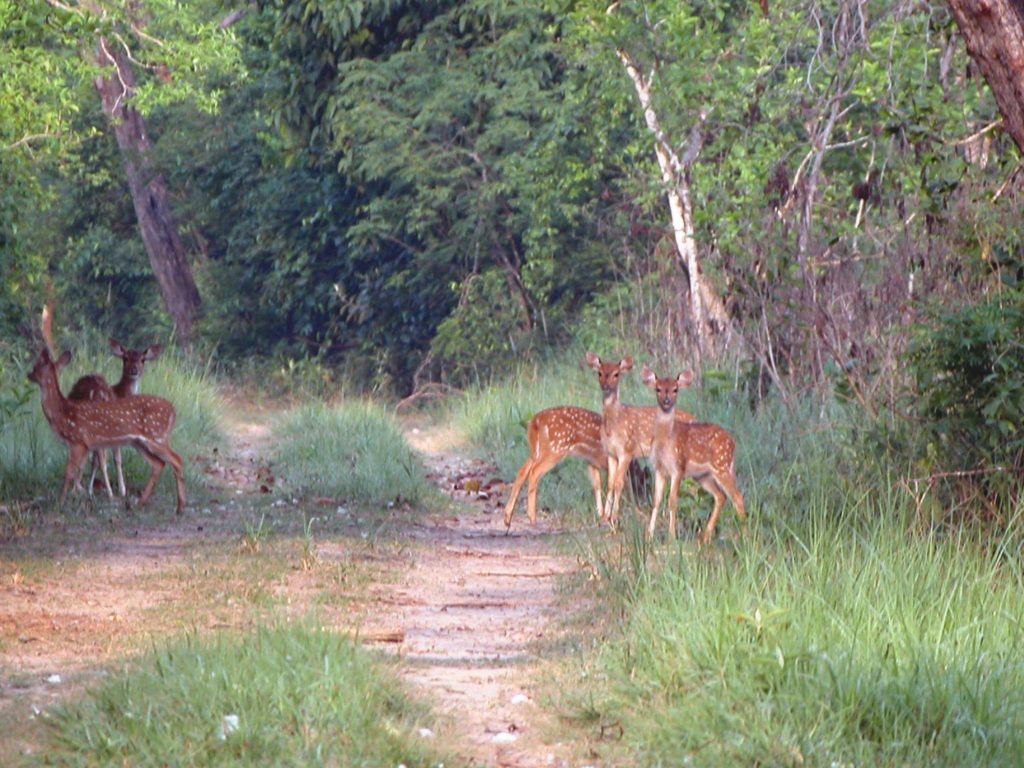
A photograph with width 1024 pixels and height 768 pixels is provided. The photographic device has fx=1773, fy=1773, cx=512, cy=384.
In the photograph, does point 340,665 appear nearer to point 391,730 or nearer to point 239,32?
point 391,730

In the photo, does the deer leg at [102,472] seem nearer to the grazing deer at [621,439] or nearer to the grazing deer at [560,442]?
the grazing deer at [560,442]

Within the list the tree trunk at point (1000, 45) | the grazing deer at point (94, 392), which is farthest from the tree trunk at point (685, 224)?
Result: the tree trunk at point (1000, 45)

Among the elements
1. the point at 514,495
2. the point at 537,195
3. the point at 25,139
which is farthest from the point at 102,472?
the point at 537,195

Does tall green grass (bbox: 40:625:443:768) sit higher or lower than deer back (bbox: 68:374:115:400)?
lower

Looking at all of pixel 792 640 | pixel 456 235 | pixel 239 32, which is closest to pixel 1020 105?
pixel 792 640

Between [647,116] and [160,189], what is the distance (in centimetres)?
1558

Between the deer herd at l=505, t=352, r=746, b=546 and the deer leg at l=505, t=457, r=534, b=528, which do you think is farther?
the deer leg at l=505, t=457, r=534, b=528

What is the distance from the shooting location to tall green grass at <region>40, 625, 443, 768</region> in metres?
6.07

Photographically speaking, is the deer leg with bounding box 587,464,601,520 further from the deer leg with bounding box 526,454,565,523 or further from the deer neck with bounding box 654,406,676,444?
the deer neck with bounding box 654,406,676,444

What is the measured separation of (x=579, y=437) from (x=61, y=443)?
441 cm

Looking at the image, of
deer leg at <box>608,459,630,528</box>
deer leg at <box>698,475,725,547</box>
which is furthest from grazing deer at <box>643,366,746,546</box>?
deer leg at <box>608,459,630,528</box>

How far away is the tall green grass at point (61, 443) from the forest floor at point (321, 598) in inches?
28.4

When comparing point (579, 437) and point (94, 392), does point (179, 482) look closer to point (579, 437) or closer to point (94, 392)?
point (94, 392)

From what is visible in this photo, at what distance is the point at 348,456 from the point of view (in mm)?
16500
